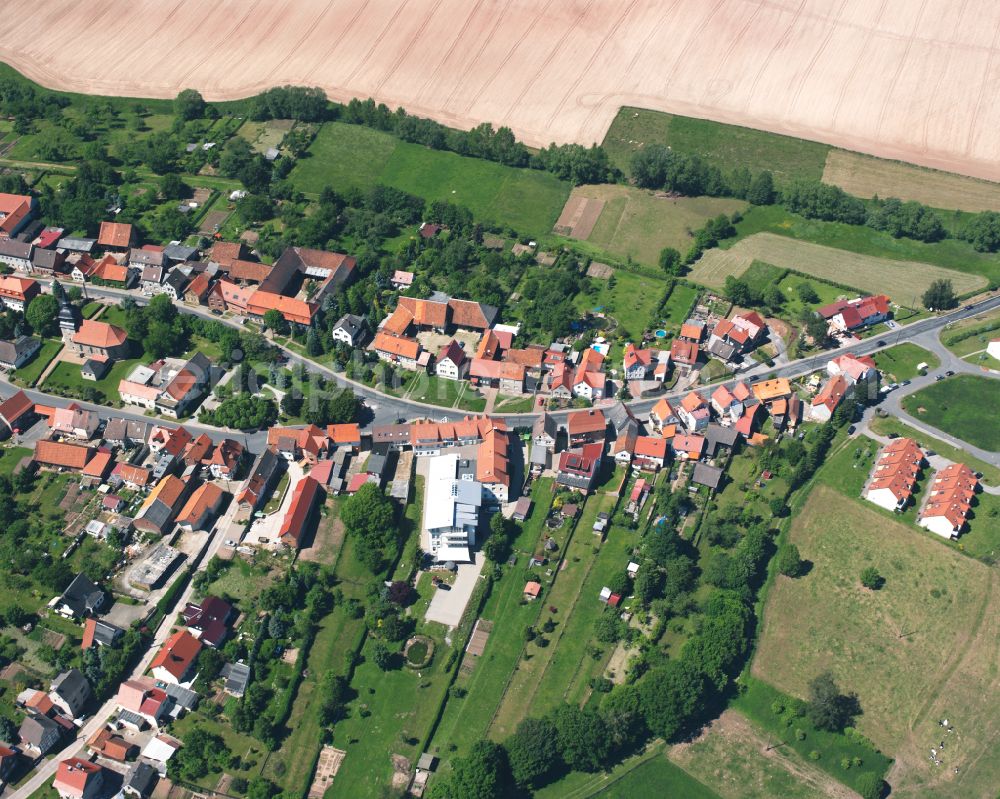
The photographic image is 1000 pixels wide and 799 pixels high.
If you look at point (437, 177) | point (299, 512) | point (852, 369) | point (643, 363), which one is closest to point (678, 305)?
point (643, 363)

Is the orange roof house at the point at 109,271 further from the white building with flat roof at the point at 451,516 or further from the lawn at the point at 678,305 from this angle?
the lawn at the point at 678,305

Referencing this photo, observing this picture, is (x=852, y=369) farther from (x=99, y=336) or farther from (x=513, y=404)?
(x=99, y=336)

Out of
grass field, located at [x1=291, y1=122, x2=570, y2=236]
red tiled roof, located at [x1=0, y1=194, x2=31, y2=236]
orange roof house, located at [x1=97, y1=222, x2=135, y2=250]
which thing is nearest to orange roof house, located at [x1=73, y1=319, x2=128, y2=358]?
orange roof house, located at [x1=97, y1=222, x2=135, y2=250]

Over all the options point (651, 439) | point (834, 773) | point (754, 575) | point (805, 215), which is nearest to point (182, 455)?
point (651, 439)

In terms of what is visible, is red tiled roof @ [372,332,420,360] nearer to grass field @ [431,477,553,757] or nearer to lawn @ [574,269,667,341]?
lawn @ [574,269,667,341]

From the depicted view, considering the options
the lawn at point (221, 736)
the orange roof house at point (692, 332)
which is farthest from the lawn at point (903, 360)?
the lawn at point (221, 736)

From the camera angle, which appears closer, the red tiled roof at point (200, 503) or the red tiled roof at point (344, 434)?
the red tiled roof at point (200, 503)

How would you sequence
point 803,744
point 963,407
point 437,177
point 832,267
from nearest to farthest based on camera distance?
1. point 803,744
2. point 963,407
3. point 832,267
4. point 437,177
